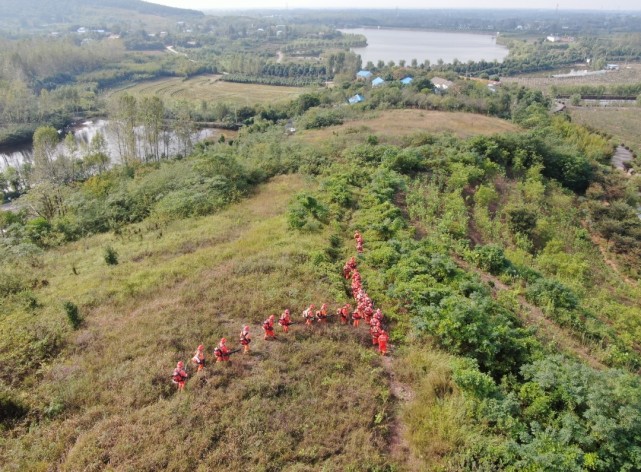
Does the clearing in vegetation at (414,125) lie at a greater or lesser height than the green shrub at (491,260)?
greater

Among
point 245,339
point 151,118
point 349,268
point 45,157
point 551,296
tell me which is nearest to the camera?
point 245,339

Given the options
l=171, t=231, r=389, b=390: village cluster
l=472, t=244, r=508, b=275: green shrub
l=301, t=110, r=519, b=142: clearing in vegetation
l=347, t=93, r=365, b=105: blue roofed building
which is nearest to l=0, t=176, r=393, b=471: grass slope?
l=171, t=231, r=389, b=390: village cluster

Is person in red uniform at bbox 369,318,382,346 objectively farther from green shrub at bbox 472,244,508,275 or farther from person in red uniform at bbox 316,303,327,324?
green shrub at bbox 472,244,508,275

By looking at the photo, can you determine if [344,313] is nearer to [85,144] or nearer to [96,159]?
[96,159]

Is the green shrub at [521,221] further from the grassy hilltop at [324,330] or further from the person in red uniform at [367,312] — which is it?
the person in red uniform at [367,312]

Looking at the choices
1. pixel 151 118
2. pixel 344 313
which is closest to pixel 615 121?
pixel 151 118

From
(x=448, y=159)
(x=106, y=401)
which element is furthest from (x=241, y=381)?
(x=448, y=159)

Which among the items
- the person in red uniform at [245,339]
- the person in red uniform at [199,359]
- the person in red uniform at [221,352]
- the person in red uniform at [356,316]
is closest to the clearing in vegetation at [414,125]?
the person in red uniform at [356,316]
